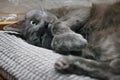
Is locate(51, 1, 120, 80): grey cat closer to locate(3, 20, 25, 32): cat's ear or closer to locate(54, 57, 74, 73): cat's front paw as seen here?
locate(54, 57, 74, 73): cat's front paw

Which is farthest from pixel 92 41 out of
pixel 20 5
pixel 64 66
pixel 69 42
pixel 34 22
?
pixel 20 5

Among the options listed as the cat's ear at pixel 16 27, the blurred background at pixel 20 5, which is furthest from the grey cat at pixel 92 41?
the blurred background at pixel 20 5

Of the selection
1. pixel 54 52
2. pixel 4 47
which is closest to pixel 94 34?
pixel 54 52

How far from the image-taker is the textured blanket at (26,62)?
112 centimetres

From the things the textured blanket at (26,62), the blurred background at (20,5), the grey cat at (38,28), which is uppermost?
the blurred background at (20,5)

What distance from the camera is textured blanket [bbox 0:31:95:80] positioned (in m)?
1.12

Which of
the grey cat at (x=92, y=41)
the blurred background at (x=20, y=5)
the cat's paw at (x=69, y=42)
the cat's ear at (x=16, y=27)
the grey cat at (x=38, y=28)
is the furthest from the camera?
the blurred background at (x=20, y=5)

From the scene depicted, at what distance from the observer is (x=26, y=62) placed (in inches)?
50.0

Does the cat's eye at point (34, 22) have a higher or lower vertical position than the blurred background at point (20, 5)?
lower

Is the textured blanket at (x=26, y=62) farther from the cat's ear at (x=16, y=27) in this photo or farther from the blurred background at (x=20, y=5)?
the blurred background at (x=20, y=5)

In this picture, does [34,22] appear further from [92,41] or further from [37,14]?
[92,41]

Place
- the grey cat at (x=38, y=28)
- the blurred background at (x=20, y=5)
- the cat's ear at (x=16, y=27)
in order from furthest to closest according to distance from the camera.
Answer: the blurred background at (x=20, y=5) → the cat's ear at (x=16, y=27) → the grey cat at (x=38, y=28)

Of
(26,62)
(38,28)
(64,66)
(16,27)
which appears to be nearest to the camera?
(64,66)

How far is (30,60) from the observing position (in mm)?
1271
